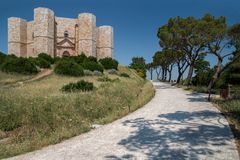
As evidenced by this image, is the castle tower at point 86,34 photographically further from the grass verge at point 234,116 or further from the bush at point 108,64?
the grass verge at point 234,116

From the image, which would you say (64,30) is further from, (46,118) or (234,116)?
(234,116)

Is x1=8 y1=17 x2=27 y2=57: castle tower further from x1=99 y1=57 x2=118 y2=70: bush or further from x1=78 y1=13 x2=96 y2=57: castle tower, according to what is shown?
x1=99 y1=57 x2=118 y2=70: bush

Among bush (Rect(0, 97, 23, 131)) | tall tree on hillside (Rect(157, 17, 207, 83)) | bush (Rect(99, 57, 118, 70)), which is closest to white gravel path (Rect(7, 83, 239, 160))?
bush (Rect(0, 97, 23, 131))

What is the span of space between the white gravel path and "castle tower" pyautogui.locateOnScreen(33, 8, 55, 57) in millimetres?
40643

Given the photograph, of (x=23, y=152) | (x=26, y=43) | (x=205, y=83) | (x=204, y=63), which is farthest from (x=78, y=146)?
Result: (x=26, y=43)

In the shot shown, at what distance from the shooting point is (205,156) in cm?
542

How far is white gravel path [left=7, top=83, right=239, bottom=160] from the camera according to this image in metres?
5.60

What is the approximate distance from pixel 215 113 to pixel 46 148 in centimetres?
724

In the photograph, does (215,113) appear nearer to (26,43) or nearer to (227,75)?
(227,75)

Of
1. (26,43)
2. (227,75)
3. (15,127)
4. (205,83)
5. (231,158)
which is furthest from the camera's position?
(26,43)

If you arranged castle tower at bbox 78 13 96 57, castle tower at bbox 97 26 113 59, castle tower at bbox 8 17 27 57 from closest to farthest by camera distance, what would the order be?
castle tower at bbox 8 17 27 57
castle tower at bbox 78 13 96 57
castle tower at bbox 97 26 113 59

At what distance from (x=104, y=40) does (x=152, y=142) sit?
50.9 m

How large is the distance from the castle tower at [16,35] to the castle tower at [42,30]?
177 inches

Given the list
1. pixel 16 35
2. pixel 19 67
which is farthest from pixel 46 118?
pixel 16 35
